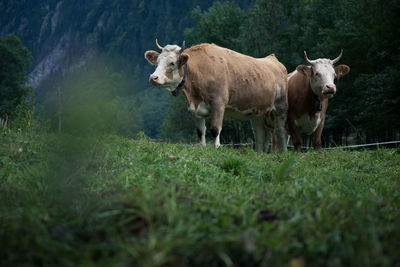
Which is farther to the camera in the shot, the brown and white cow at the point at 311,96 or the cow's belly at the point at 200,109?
the brown and white cow at the point at 311,96

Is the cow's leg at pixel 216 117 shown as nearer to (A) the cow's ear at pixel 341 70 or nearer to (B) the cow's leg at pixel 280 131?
(B) the cow's leg at pixel 280 131

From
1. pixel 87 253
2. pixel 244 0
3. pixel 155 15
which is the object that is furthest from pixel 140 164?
pixel 155 15

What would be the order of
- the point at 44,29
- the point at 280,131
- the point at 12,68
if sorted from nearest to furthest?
the point at 280,131 < the point at 12,68 < the point at 44,29

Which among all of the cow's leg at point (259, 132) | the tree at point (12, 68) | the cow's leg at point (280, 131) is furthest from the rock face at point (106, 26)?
the cow's leg at point (280, 131)

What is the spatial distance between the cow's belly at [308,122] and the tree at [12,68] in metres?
36.2

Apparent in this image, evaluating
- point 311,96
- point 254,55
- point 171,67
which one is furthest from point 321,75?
point 254,55

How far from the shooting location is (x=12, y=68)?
40.2m

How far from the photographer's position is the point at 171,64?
20.2 feet

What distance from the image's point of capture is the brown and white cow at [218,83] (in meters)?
6.20

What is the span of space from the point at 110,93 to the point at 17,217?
858 mm

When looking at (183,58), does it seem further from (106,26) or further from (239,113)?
(106,26)

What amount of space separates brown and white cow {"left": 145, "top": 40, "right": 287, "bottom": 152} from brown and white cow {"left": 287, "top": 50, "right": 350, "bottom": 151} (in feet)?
1.01

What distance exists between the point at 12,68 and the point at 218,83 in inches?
1609

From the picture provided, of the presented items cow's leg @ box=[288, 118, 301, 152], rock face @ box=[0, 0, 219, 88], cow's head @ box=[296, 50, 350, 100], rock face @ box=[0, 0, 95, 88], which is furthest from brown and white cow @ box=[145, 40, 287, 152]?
rock face @ box=[0, 0, 95, 88]
